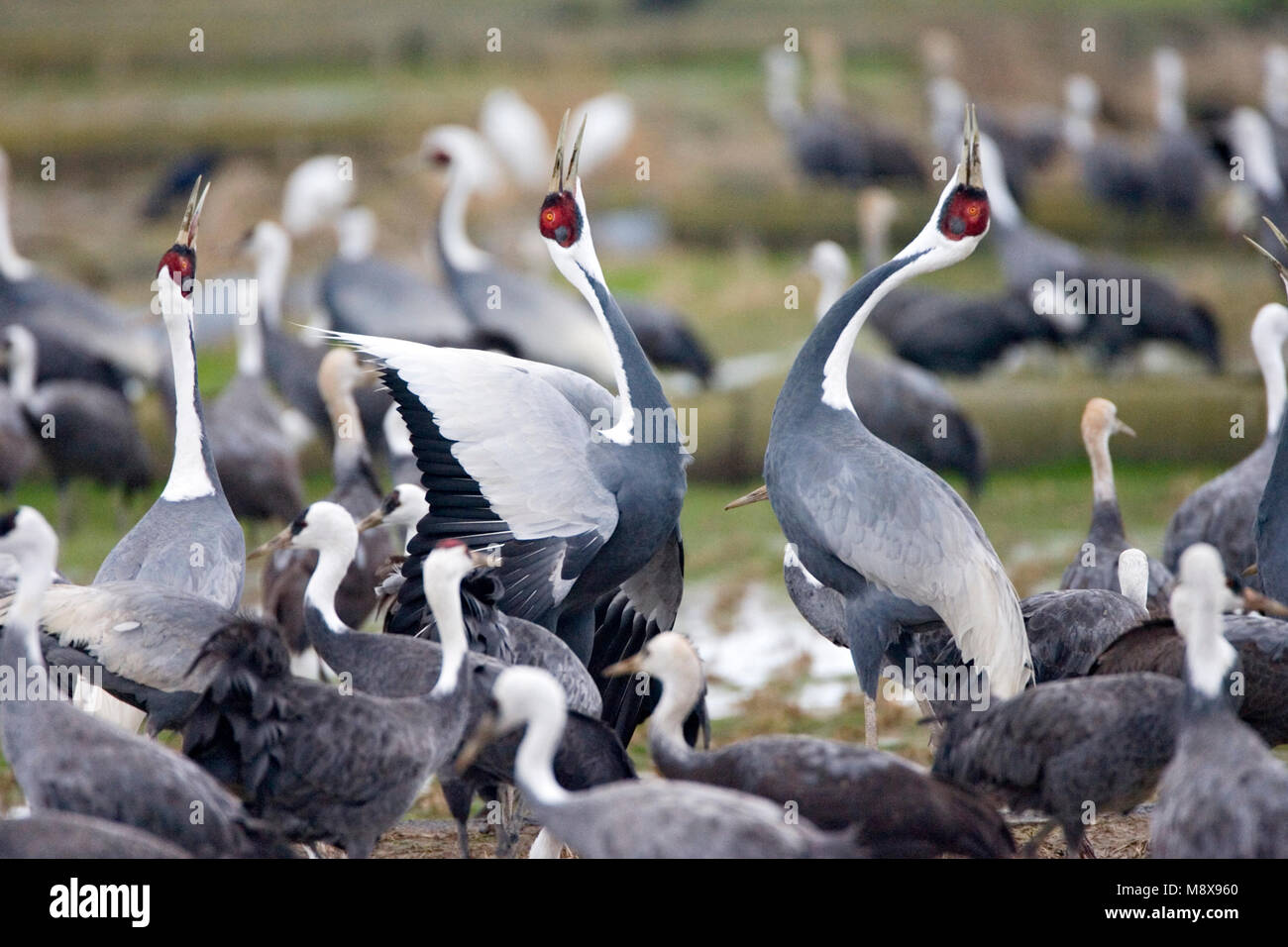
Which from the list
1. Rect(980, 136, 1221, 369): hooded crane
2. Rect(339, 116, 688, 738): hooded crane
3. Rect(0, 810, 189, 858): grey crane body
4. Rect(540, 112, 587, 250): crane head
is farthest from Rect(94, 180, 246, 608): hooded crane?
Rect(980, 136, 1221, 369): hooded crane

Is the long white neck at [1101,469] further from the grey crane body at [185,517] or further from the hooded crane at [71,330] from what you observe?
the hooded crane at [71,330]

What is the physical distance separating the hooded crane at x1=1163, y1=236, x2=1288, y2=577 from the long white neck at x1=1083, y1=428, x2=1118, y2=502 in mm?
299

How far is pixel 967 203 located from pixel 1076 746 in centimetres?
134

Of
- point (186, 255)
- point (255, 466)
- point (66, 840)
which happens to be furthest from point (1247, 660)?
point (255, 466)

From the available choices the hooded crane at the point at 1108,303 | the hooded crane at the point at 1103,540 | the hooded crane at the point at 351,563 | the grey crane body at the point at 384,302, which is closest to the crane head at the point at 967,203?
the hooded crane at the point at 1103,540

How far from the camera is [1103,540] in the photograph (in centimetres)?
534

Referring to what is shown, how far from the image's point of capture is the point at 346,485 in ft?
18.7

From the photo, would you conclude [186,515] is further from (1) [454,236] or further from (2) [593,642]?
(1) [454,236]

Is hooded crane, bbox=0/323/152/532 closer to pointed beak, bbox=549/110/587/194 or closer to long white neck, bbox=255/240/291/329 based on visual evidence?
long white neck, bbox=255/240/291/329

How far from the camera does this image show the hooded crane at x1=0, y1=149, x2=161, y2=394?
8336mm

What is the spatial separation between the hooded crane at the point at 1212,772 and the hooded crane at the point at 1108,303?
5.61 metres
